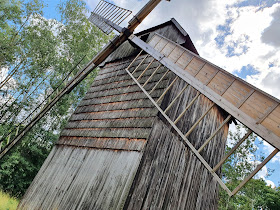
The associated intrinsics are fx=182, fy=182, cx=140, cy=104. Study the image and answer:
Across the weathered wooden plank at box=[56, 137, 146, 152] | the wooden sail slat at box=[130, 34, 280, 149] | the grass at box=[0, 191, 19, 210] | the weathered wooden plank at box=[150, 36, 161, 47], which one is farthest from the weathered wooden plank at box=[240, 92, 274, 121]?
the grass at box=[0, 191, 19, 210]

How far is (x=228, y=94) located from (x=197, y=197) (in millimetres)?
3606

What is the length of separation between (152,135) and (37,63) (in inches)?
641

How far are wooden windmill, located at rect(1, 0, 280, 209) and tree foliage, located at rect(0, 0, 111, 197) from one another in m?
9.29

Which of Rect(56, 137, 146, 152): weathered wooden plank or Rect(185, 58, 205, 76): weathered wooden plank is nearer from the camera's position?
Rect(185, 58, 205, 76): weathered wooden plank

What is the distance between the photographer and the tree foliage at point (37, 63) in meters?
14.8

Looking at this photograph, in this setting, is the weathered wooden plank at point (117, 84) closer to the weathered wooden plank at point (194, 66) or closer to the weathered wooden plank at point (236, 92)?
the weathered wooden plank at point (194, 66)

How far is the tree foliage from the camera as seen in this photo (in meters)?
14.8

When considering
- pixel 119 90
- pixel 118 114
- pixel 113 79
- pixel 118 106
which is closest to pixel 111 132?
pixel 118 114

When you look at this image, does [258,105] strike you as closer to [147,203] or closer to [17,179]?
[147,203]

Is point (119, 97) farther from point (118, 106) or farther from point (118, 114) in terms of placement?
point (118, 114)

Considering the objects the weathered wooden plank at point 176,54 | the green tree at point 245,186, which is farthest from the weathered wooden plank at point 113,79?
the green tree at point 245,186

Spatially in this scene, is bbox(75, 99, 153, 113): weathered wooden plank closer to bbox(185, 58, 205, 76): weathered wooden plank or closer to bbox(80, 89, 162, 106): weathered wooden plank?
bbox(80, 89, 162, 106): weathered wooden plank

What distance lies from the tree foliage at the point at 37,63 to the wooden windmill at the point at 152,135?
9.29 m

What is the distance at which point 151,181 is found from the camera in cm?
416
